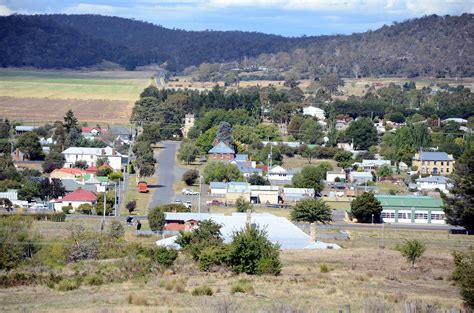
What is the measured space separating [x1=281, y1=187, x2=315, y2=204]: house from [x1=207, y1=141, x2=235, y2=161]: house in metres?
10.3

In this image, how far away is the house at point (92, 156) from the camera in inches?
1893

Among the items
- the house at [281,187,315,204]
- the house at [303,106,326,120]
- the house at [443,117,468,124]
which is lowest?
the house at [281,187,315,204]

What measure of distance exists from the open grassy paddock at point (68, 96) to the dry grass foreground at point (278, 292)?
51.9 m

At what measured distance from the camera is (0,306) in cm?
1545

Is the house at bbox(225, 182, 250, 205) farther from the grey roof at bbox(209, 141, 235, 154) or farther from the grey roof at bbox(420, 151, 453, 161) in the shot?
the grey roof at bbox(420, 151, 453, 161)

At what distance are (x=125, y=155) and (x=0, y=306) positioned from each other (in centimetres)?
3608

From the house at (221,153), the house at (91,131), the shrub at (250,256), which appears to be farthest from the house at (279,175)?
the shrub at (250,256)

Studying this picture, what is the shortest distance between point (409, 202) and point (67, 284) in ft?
71.6

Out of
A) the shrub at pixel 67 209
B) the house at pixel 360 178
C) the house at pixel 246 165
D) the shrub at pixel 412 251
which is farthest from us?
the house at pixel 246 165

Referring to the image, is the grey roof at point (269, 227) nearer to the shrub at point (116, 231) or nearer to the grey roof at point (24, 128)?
the shrub at point (116, 231)

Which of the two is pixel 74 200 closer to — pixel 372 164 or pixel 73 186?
pixel 73 186

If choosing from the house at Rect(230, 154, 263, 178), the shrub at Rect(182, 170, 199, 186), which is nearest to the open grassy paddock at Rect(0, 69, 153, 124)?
the house at Rect(230, 154, 263, 178)

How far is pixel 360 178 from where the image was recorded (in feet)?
152

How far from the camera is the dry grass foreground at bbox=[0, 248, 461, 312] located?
1530 cm
